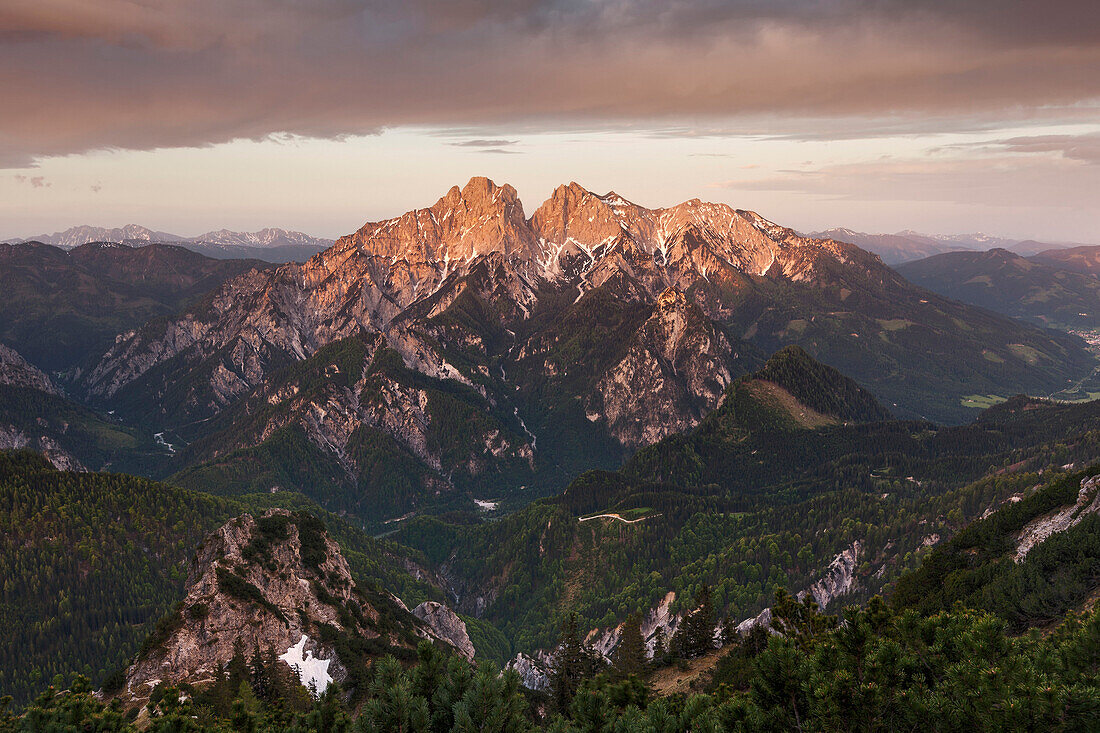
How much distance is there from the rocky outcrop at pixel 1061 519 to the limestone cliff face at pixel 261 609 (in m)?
115

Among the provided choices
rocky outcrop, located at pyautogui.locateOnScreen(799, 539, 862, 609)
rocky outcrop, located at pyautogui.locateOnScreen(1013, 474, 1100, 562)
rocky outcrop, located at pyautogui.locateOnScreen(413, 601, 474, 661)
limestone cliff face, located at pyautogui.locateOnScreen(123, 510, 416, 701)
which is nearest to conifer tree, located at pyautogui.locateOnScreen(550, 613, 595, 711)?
limestone cliff face, located at pyautogui.locateOnScreen(123, 510, 416, 701)

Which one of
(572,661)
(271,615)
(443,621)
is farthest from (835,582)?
→ (271,615)

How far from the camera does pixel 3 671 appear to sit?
17088 cm

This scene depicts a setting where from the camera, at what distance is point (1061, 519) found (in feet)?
327

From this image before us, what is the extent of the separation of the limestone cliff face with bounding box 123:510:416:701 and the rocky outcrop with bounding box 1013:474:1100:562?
114768mm

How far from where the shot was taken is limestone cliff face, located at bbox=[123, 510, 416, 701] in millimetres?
95812

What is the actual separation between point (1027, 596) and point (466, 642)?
164 m

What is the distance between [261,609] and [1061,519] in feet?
448

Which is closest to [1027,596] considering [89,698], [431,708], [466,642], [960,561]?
[960,561]

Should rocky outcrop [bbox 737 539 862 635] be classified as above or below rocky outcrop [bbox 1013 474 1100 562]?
below

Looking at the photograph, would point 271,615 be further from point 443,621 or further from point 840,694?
point 840,694

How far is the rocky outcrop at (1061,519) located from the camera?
95.0 m

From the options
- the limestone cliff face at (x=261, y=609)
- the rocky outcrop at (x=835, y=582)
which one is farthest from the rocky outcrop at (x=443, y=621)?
the rocky outcrop at (x=835, y=582)

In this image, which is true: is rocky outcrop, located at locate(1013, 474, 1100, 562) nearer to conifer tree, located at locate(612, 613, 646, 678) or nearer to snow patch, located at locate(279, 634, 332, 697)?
conifer tree, located at locate(612, 613, 646, 678)
